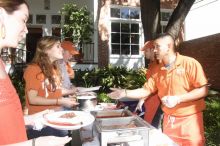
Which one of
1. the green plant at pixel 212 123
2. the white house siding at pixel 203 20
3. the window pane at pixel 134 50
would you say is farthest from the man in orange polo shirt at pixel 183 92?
the window pane at pixel 134 50

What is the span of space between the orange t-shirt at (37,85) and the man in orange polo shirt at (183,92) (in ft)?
3.89

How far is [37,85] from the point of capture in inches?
131

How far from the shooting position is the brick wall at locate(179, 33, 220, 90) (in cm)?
1392

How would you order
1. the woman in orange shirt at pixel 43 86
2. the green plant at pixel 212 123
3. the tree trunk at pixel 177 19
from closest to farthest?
the woman in orange shirt at pixel 43 86, the green plant at pixel 212 123, the tree trunk at pixel 177 19

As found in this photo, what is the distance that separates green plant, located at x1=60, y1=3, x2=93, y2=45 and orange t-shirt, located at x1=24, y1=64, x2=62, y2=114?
37.1 feet

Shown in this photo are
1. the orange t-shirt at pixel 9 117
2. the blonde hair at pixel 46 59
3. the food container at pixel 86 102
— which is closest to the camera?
the orange t-shirt at pixel 9 117

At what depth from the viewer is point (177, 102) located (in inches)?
123

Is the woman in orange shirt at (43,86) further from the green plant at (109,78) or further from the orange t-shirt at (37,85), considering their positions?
the green plant at (109,78)

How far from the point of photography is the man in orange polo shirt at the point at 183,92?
3348 mm

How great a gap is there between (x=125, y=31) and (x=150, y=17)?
825 cm

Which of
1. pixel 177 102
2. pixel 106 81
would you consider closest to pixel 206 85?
pixel 177 102

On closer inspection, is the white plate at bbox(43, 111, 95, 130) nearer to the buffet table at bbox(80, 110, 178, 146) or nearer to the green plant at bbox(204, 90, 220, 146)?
the buffet table at bbox(80, 110, 178, 146)

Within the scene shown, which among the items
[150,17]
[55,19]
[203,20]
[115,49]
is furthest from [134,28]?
[150,17]

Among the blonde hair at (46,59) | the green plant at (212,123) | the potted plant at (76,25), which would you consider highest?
the potted plant at (76,25)
